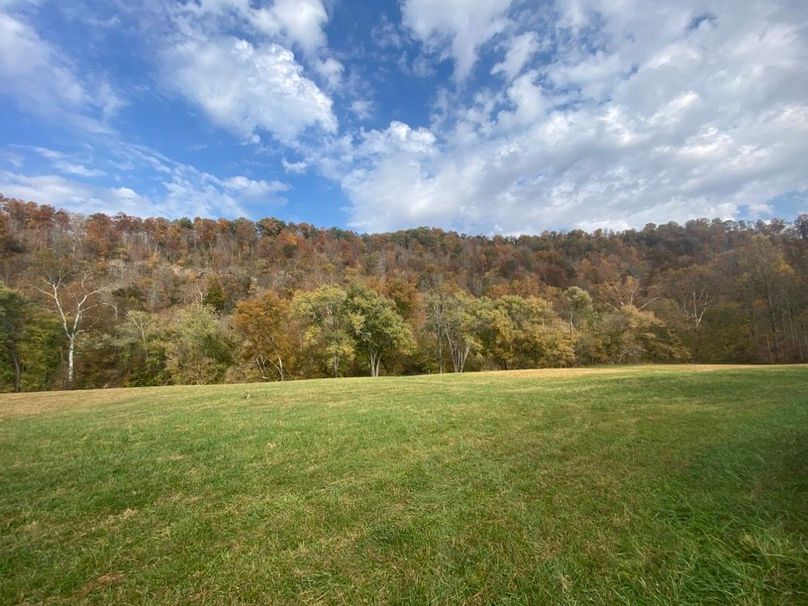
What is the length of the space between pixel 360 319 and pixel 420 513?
1397 inches

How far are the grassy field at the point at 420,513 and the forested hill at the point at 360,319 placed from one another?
31.5 m

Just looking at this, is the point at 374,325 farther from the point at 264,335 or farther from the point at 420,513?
the point at 420,513

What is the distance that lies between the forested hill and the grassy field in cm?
3150

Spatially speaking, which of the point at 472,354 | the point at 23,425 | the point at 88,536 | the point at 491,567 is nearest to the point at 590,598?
the point at 491,567

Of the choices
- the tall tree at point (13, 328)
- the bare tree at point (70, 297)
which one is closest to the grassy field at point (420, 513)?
the bare tree at point (70, 297)

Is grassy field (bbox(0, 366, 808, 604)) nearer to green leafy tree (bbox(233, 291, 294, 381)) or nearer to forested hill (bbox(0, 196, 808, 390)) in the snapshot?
green leafy tree (bbox(233, 291, 294, 381))

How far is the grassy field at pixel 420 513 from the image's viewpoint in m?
2.91

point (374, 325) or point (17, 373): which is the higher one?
point (374, 325)

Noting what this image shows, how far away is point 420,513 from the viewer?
13.7ft

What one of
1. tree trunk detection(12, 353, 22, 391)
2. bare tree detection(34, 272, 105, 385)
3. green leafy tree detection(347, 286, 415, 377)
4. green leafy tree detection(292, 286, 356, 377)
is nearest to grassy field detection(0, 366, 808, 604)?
green leafy tree detection(292, 286, 356, 377)

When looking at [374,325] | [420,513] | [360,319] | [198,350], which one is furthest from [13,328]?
[420,513]

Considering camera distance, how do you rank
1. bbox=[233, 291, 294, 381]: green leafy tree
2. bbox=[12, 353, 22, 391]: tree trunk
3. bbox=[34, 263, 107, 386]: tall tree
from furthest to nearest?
bbox=[233, 291, 294, 381]: green leafy tree < bbox=[34, 263, 107, 386]: tall tree < bbox=[12, 353, 22, 391]: tree trunk

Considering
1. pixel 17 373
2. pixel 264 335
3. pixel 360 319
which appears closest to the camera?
pixel 17 373

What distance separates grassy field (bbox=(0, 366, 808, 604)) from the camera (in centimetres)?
291
